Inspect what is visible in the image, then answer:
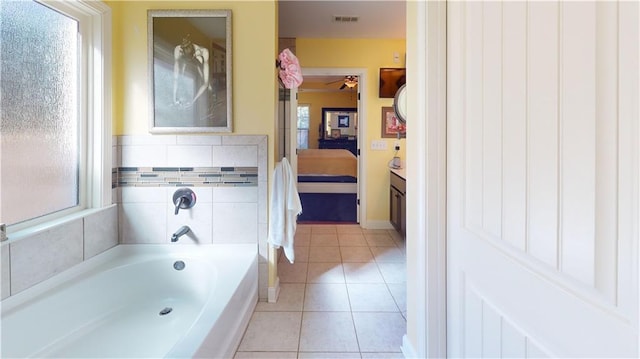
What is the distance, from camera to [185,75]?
90.3 inches

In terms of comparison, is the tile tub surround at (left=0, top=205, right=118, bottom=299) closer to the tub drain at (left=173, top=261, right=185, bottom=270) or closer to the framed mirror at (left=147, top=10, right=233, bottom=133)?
the tub drain at (left=173, top=261, right=185, bottom=270)

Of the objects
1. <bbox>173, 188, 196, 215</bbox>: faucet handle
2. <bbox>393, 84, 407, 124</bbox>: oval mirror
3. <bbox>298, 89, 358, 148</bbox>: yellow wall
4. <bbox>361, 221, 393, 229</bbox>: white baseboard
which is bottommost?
<bbox>361, 221, 393, 229</bbox>: white baseboard

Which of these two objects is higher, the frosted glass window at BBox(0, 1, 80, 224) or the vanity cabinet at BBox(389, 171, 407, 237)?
the frosted glass window at BBox(0, 1, 80, 224)

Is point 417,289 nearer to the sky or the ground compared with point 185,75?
nearer to the ground

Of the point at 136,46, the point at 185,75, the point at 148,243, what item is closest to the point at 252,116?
the point at 185,75

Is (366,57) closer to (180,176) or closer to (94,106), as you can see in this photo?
(180,176)

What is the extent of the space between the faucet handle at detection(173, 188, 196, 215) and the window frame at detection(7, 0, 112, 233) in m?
0.46

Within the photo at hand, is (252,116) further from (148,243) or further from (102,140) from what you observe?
(148,243)

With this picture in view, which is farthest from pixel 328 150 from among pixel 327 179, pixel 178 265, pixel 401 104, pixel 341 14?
pixel 178 265

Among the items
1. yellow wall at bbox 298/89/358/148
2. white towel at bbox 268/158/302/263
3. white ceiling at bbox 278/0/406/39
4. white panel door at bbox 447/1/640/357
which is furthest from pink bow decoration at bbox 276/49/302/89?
yellow wall at bbox 298/89/358/148

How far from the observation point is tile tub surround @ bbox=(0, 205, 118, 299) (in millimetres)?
1495

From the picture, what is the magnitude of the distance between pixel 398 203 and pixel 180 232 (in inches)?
97.0

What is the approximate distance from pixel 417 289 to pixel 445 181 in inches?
21.9
